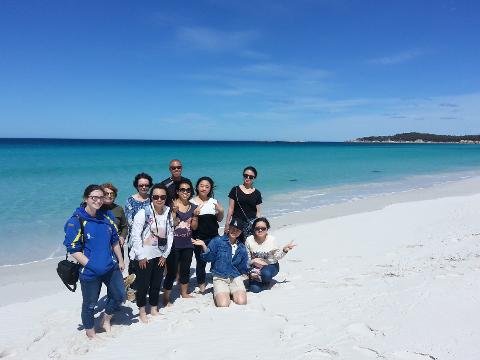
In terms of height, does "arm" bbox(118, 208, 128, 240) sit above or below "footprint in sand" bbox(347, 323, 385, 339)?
above

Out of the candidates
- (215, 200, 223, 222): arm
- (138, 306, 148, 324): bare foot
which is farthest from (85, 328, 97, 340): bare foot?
(215, 200, 223, 222): arm

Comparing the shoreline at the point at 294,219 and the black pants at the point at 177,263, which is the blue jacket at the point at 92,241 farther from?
A: the shoreline at the point at 294,219

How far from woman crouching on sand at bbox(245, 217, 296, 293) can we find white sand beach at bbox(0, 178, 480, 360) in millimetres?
246

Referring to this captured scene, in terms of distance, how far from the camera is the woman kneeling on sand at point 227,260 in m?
5.08

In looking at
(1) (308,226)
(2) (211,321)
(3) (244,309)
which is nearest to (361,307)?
(3) (244,309)

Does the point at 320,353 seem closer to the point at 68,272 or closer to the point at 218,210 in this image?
the point at 218,210

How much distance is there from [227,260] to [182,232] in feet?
2.74

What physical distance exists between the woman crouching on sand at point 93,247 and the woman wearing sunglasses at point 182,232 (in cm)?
93

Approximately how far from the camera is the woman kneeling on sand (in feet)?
16.7

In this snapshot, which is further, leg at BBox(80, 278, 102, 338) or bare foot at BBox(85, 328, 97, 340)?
bare foot at BBox(85, 328, 97, 340)

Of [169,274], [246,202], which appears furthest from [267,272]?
[169,274]

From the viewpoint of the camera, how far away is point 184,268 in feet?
16.9

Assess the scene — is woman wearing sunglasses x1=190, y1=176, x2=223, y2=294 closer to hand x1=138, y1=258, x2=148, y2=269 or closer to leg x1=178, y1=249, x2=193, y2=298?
leg x1=178, y1=249, x2=193, y2=298

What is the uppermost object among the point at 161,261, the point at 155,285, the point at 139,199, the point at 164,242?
the point at 139,199
